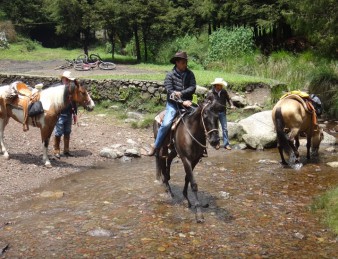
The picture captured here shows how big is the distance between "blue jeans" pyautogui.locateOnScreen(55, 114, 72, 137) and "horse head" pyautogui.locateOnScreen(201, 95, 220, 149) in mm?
5467

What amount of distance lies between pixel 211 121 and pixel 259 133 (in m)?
6.56

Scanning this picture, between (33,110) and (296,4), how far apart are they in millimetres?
11696

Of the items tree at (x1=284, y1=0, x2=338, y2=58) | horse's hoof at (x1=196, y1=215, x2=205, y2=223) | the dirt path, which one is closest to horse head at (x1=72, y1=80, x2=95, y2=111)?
horse's hoof at (x1=196, y1=215, x2=205, y2=223)

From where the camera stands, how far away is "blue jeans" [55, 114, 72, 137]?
36.9ft

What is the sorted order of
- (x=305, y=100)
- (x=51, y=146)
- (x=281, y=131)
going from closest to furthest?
(x=281, y=131)
(x=305, y=100)
(x=51, y=146)

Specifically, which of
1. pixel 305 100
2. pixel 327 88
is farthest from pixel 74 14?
pixel 305 100

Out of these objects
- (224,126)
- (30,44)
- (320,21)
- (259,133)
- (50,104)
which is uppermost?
(320,21)

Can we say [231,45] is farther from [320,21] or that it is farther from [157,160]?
[157,160]

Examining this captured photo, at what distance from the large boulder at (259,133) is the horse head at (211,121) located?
6.32 metres

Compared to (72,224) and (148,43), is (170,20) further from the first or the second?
(72,224)

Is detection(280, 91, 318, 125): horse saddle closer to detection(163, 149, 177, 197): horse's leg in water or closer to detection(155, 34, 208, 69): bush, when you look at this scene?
detection(163, 149, 177, 197): horse's leg in water

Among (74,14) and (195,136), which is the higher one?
(74,14)

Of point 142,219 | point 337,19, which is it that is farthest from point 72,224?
point 337,19

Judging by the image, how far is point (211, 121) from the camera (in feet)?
22.6
